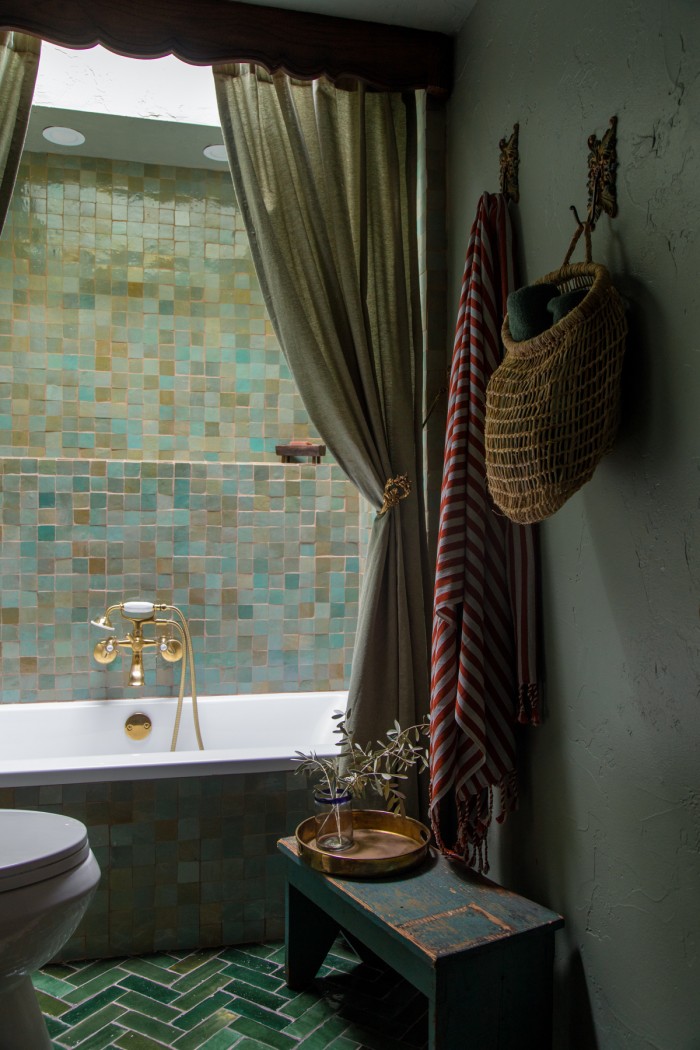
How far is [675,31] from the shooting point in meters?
1.42

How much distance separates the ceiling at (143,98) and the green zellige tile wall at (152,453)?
17 cm

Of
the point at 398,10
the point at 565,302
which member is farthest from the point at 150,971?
the point at 398,10

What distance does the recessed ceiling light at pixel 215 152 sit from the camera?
319 cm

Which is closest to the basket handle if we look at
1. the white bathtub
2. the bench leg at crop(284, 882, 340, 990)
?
the bench leg at crop(284, 882, 340, 990)

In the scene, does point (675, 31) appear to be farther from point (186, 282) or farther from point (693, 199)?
point (186, 282)

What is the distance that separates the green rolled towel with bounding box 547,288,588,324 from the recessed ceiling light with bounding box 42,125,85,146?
7.15 ft

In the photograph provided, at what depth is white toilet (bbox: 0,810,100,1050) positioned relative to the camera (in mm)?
1596

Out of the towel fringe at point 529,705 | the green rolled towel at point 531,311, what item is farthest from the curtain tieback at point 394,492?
the green rolled towel at point 531,311

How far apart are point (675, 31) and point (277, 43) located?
1.40 meters

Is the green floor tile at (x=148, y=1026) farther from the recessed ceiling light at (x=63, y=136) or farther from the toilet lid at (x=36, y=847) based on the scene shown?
the recessed ceiling light at (x=63, y=136)

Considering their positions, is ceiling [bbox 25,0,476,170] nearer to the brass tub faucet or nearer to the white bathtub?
the brass tub faucet

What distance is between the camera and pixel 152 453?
131 inches

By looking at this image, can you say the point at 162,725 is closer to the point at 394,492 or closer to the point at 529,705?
the point at 394,492

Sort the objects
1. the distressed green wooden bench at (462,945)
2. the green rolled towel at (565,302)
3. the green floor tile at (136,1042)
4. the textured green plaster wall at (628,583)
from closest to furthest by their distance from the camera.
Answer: the textured green plaster wall at (628,583), the green rolled towel at (565,302), the distressed green wooden bench at (462,945), the green floor tile at (136,1042)
